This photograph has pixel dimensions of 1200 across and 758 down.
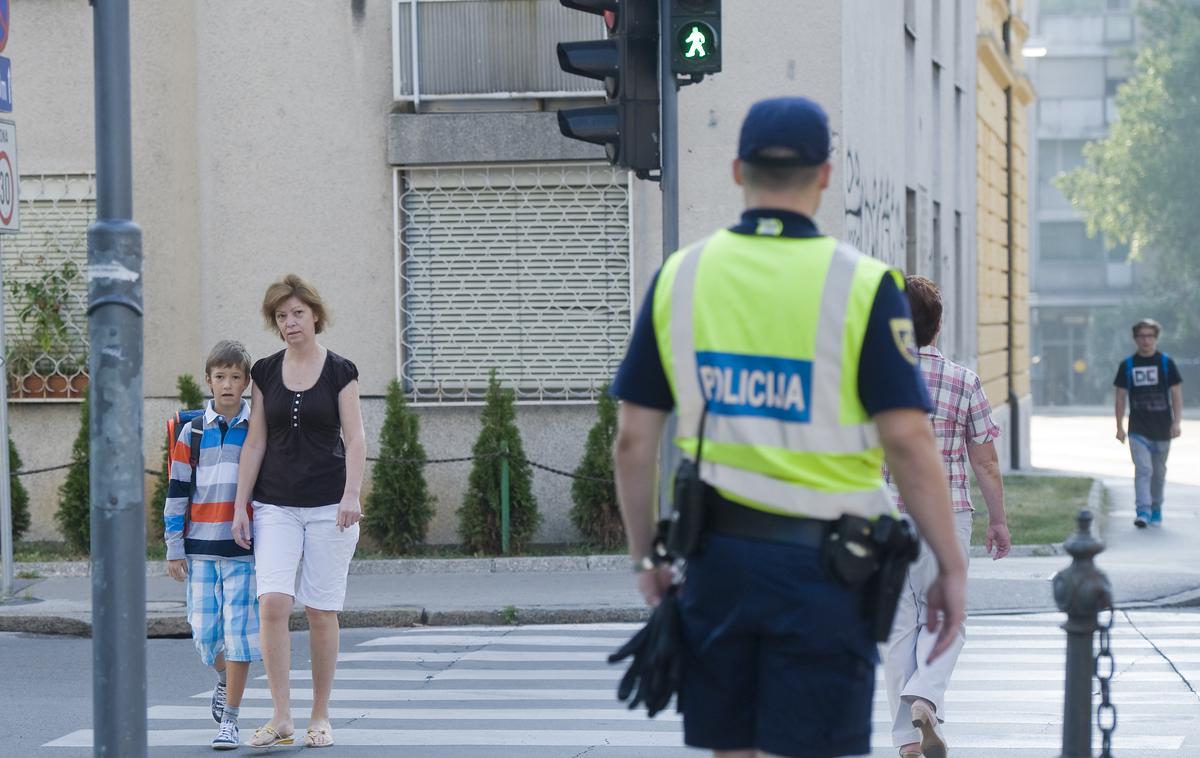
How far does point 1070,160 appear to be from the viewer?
7056cm

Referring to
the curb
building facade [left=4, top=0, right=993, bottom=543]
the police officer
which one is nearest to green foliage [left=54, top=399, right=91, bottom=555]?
building facade [left=4, top=0, right=993, bottom=543]

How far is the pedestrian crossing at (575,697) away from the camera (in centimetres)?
758

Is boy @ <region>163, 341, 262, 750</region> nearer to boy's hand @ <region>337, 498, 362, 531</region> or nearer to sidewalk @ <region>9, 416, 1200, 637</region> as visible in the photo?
boy's hand @ <region>337, 498, 362, 531</region>

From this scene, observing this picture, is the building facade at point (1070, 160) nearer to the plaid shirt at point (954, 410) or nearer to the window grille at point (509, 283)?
the window grille at point (509, 283)

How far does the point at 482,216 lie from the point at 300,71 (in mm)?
1975

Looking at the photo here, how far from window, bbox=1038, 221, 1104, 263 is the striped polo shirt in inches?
2568

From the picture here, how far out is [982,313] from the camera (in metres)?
26.5

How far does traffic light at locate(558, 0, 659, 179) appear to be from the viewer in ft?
30.6

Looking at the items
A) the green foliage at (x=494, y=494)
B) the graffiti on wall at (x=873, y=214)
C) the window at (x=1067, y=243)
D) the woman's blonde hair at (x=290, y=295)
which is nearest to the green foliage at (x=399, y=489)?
the green foliage at (x=494, y=494)

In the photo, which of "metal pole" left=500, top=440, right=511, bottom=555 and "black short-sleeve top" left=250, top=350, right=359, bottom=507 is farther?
"metal pole" left=500, top=440, right=511, bottom=555

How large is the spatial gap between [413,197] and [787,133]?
11831mm

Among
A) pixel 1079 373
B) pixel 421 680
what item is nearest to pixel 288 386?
pixel 421 680

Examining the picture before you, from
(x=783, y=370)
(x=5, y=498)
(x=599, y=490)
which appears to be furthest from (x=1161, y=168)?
(x=783, y=370)

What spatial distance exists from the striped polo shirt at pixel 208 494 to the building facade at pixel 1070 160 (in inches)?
2495
